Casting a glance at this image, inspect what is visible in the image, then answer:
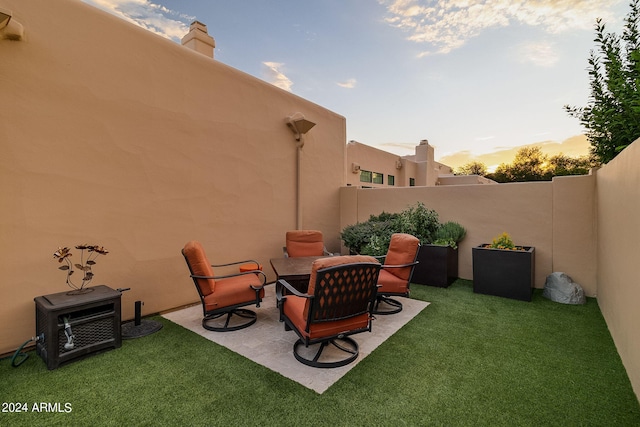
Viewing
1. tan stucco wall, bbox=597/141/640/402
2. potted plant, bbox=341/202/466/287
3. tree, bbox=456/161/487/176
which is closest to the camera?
tan stucco wall, bbox=597/141/640/402

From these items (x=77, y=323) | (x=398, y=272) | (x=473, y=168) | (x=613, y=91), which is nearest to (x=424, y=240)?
(x=398, y=272)

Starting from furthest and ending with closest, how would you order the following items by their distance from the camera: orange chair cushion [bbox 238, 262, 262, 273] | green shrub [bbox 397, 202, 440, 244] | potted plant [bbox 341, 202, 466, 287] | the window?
the window, green shrub [bbox 397, 202, 440, 244], potted plant [bbox 341, 202, 466, 287], orange chair cushion [bbox 238, 262, 262, 273]

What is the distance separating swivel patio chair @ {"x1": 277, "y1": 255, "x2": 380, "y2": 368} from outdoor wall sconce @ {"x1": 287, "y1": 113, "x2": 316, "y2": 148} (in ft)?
14.4

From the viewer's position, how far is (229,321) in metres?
4.16

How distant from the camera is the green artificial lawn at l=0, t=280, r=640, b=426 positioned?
2189mm

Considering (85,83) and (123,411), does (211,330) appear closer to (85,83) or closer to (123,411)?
(123,411)

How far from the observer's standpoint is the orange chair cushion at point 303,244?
5793 millimetres

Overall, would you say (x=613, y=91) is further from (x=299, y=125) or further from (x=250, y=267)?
(x=250, y=267)

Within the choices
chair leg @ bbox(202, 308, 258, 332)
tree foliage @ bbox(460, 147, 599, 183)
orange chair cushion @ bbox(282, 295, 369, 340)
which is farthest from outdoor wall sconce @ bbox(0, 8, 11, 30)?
tree foliage @ bbox(460, 147, 599, 183)

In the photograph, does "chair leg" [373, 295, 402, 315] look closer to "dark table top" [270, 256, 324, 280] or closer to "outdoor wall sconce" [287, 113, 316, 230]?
"dark table top" [270, 256, 324, 280]

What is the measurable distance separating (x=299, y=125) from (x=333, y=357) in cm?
498

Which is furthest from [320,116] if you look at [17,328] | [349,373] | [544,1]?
[17,328]

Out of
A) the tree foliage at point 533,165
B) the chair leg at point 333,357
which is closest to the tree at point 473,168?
the tree foliage at point 533,165

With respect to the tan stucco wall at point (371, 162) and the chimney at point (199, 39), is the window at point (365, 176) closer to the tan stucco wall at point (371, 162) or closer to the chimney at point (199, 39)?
the tan stucco wall at point (371, 162)
